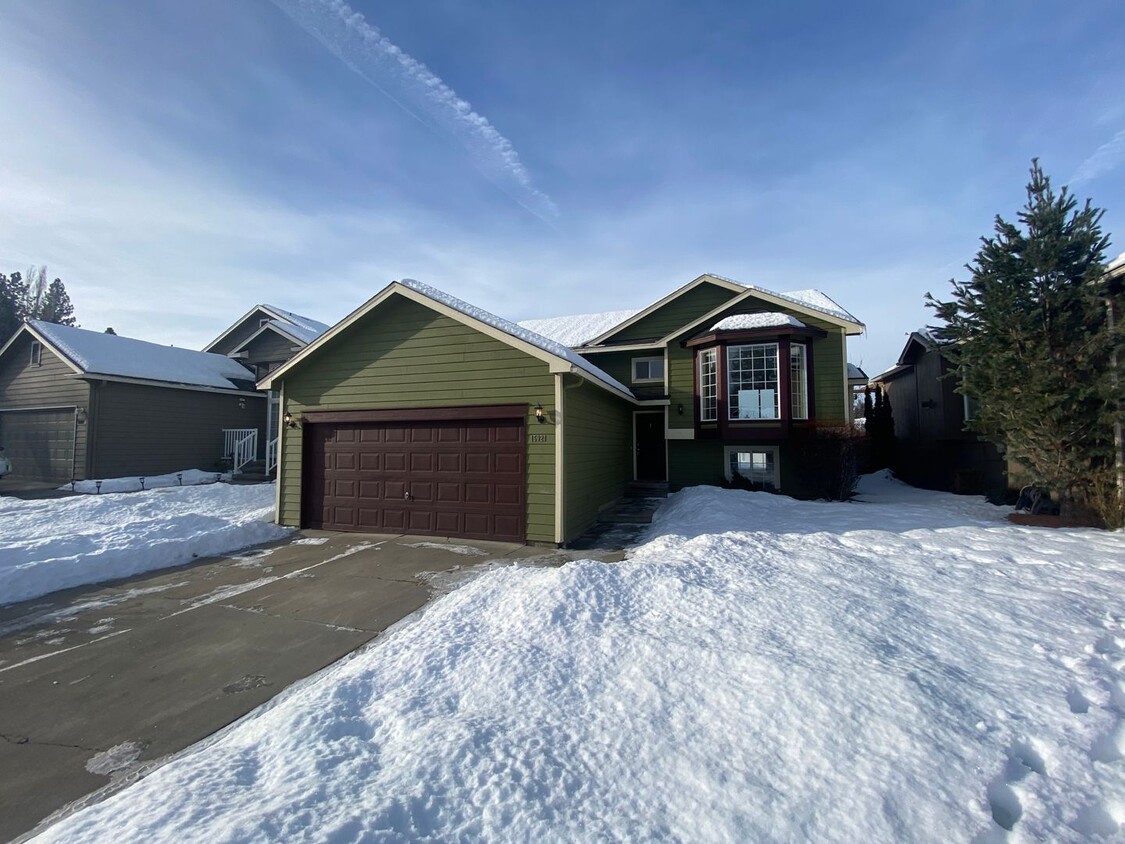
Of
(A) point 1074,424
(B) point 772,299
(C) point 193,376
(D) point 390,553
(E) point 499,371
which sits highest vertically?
(B) point 772,299

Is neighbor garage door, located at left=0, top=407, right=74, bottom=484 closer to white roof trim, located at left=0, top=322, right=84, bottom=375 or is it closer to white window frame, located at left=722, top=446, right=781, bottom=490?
white roof trim, located at left=0, top=322, right=84, bottom=375

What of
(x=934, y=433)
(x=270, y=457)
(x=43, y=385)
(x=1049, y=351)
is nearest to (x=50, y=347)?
(x=43, y=385)

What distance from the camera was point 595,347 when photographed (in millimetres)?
15664

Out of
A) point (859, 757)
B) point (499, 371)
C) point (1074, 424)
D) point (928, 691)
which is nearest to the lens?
point (859, 757)

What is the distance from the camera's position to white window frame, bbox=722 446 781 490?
13.1 m

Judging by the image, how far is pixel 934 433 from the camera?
1490 cm

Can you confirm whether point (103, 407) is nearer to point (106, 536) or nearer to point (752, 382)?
point (106, 536)

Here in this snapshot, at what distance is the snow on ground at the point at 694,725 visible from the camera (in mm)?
2268

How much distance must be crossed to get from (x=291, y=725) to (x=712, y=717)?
2.50 metres

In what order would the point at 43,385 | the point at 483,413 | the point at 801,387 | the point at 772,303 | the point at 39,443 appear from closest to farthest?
the point at 483,413 → the point at 801,387 → the point at 772,303 → the point at 43,385 → the point at 39,443

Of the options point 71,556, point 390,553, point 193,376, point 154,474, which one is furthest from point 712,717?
point 193,376

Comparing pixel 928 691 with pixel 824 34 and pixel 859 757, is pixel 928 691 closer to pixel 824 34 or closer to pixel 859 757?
pixel 859 757

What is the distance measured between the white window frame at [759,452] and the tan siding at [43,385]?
18.2m

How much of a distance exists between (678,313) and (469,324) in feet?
27.0
